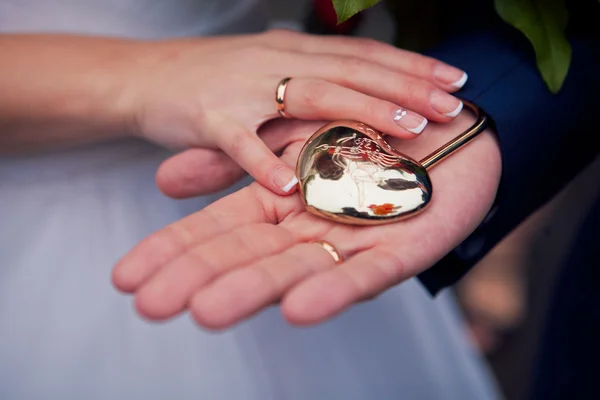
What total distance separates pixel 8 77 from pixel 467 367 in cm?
82

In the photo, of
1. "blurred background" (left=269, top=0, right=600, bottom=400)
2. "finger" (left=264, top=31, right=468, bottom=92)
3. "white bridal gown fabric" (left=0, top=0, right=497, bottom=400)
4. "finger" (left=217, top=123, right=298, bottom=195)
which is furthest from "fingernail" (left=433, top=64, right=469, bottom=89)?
"blurred background" (left=269, top=0, right=600, bottom=400)

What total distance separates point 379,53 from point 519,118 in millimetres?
204

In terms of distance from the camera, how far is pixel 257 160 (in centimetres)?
64

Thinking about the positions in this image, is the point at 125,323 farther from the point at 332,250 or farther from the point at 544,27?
the point at 544,27

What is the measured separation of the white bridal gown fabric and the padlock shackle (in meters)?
0.29

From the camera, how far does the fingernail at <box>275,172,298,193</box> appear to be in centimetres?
61

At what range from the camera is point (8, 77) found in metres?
0.71

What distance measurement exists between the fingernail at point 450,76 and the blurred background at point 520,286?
3.04 ft

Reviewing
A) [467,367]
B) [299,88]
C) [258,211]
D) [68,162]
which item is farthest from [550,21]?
[68,162]

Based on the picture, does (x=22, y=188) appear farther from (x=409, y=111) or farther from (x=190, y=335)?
(x=409, y=111)

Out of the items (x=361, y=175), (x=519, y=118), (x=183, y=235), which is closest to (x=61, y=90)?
(x=183, y=235)

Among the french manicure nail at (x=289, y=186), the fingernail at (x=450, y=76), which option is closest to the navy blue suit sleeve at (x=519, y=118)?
the fingernail at (x=450, y=76)

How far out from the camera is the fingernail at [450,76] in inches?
27.3

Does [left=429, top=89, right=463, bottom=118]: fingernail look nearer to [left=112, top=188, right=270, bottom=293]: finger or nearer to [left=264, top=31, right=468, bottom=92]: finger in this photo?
[left=264, top=31, right=468, bottom=92]: finger
